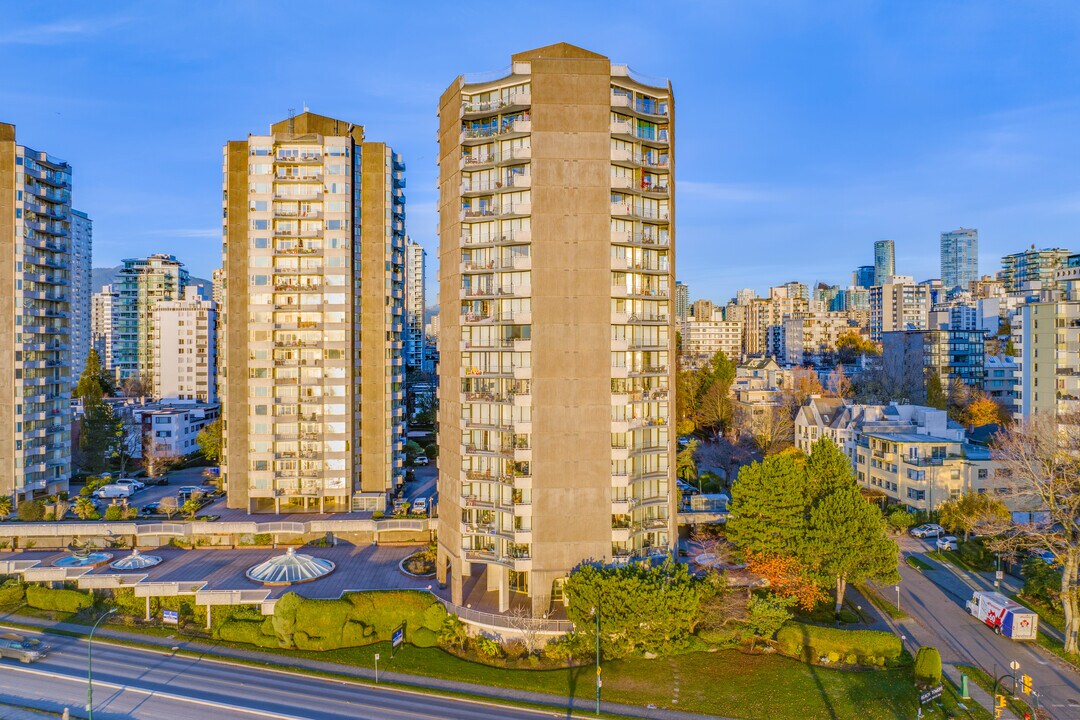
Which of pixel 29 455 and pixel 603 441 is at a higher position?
pixel 603 441

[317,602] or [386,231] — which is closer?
[317,602]

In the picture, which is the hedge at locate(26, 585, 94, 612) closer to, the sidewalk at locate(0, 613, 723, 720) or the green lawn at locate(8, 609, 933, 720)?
the sidewalk at locate(0, 613, 723, 720)

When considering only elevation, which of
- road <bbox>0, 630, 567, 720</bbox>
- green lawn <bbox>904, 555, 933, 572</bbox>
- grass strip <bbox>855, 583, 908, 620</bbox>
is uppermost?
green lawn <bbox>904, 555, 933, 572</bbox>

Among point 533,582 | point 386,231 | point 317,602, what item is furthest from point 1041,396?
point 317,602

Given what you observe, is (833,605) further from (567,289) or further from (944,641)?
(567,289)

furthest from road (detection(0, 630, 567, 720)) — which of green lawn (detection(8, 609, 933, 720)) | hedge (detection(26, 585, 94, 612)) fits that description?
hedge (detection(26, 585, 94, 612))

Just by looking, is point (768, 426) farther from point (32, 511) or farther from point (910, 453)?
point (32, 511)

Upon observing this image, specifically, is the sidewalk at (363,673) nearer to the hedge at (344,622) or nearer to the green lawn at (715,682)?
the green lawn at (715,682)
